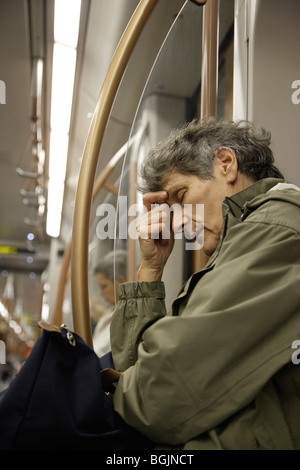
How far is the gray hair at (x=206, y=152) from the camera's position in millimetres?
1640

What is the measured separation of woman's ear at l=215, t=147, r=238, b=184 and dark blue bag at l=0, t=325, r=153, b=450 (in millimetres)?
638

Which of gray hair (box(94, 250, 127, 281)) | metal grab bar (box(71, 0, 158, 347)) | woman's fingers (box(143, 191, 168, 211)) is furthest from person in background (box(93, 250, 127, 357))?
woman's fingers (box(143, 191, 168, 211))

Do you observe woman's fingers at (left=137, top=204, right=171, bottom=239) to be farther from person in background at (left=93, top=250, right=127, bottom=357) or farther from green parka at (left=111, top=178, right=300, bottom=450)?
person in background at (left=93, top=250, right=127, bottom=357)

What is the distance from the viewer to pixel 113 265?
268cm

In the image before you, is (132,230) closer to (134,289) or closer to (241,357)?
(134,289)

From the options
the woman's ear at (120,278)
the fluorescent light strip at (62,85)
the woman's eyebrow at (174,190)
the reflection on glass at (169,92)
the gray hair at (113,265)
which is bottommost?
the woman's ear at (120,278)

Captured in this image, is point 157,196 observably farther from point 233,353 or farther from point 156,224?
point 233,353

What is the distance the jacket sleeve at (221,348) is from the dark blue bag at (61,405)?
0.07 m

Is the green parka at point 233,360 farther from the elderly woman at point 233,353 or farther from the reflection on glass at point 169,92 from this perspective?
the reflection on glass at point 169,92

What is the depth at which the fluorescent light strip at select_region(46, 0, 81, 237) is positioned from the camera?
3.61 m

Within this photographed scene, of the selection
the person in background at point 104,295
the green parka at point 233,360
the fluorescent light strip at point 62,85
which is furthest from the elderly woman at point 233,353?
the fluorescent light strip at point 62,85

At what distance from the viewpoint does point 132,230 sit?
2.32 meters

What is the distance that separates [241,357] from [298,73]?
4.26ft

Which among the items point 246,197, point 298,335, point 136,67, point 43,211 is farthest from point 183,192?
point 43,211
